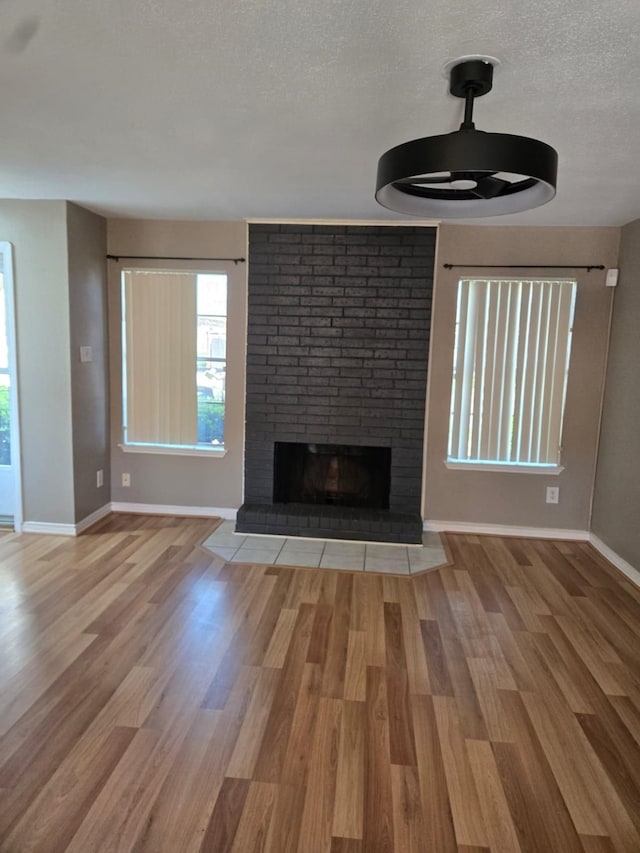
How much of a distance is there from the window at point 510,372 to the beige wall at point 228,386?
5.68ft

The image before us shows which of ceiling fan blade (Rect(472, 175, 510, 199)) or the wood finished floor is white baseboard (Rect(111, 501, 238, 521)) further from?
ceiling fan blade (Rect(472, 175, 510, 199))

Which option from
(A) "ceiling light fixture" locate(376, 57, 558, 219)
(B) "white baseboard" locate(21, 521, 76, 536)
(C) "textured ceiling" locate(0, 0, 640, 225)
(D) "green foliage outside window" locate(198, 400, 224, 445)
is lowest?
(B) "white baseboard" locate(21, 521, 76, 536)

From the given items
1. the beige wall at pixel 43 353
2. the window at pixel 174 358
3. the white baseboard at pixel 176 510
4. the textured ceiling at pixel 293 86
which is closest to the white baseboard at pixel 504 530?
the white baseboard at pixel 176 510

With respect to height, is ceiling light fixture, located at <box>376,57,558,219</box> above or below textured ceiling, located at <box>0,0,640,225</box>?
below

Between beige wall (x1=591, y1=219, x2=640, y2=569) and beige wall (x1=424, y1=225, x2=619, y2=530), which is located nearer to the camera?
beige wall (x1=591, y1=219, x2=640, y2=569)

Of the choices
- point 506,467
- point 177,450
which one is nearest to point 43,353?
point 177,450

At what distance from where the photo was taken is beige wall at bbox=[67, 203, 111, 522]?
149 inches

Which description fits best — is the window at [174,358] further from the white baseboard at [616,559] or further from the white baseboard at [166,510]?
the white baseboard at [616,559]

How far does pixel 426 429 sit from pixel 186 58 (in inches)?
120

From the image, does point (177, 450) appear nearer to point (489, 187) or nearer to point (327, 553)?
point (327, 553)

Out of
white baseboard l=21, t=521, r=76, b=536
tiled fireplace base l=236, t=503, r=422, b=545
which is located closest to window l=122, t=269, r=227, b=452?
tiled fireplace base l=236, t=503, r=422, b=545

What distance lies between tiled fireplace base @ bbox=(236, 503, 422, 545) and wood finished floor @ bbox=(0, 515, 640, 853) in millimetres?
573

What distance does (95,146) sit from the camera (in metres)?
2.56

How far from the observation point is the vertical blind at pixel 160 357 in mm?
4254
